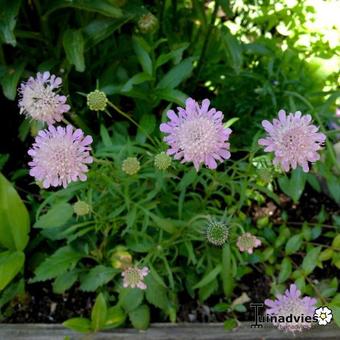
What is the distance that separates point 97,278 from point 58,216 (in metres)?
0.22

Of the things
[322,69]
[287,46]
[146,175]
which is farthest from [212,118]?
[287,46]

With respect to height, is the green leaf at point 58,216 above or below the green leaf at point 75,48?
below

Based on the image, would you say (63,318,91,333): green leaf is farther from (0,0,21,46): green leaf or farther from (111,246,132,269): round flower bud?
(0,0,21,46): green leaf

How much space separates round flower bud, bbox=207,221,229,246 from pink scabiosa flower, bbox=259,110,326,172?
182 mm

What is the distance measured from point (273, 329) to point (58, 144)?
837mm

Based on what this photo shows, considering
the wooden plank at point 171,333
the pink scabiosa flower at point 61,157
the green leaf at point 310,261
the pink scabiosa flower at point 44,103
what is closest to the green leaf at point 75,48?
the pink scabiosa flower at point 44,103

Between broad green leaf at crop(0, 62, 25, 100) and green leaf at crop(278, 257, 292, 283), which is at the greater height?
broad green leaf at crop(0, 62, 25, 100)

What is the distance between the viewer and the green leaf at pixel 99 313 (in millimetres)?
1425

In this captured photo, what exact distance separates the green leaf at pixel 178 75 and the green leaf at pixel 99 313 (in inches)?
23.9

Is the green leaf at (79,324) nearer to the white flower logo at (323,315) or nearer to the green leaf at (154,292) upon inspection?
the green leaf at (154,292)

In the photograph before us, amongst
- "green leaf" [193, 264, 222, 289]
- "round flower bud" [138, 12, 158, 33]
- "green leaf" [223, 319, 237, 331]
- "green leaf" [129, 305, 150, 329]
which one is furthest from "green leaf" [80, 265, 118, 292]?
"round flower bud" [138, 12, 158, 33]

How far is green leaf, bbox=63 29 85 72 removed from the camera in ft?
4.60

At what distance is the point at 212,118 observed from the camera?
1.07m

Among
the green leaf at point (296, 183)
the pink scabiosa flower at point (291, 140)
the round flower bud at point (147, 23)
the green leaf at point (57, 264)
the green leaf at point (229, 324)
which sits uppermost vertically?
the round flower bud at point (147, 23)
